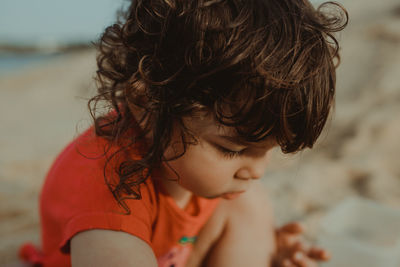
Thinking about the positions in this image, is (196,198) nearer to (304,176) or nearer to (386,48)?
(304,176)

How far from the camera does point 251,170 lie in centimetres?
85

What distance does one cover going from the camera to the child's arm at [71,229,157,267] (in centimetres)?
75

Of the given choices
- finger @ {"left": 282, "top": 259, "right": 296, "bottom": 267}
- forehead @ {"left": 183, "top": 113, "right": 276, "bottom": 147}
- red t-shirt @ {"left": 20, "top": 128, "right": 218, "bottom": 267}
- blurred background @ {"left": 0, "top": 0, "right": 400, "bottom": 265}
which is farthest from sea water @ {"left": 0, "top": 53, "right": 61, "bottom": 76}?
forehead @ {"left": 183, "top": 113, "right": 276, "bottom": 147}

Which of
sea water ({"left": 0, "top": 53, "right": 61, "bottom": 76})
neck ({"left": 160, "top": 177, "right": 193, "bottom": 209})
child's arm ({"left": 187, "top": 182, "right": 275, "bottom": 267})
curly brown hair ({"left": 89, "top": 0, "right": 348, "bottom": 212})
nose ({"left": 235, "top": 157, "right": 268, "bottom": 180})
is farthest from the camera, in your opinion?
sea water ({"left": 0, "top": 53, "right": 61, "bottom": 76})

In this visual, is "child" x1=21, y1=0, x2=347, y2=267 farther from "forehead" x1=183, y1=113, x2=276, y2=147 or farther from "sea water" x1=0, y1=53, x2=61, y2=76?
"sea water" x1=0, y1=53, x2=61, y2=76

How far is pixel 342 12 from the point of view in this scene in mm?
888

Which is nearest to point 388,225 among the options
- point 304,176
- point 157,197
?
point 304,176

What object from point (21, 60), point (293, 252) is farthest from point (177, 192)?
point (21, 60)

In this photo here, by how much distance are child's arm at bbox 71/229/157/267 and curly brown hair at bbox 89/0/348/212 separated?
77 mm

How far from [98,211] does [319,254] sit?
64 centimetres

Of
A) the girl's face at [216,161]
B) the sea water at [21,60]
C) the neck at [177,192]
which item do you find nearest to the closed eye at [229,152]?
the girl's face at [216,161]

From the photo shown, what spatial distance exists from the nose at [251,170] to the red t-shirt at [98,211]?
21cm

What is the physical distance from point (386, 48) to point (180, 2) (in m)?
2.48

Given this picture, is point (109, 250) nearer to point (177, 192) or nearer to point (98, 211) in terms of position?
point (98, 211)
